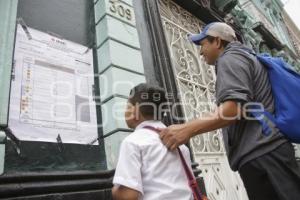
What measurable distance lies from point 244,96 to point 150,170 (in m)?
0.68

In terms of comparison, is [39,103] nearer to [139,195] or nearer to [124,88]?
[124,88]

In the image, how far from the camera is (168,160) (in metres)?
1.52

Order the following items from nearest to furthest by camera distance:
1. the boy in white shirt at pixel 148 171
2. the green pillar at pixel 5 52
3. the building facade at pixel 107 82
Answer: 1. the boy in white shirt at pixel 148 171
2. the green pillar at pixel 5 52
3. the building facade at pixel 107 82

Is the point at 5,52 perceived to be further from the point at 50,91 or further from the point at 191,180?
the point at 191,180

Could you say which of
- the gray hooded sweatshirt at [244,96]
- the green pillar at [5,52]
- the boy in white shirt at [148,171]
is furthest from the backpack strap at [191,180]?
the green pillar at [5,52]

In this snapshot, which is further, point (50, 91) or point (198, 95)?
point (198, 95)

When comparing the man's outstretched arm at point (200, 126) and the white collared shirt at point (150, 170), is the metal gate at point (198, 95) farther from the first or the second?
the white collared shirt at point (150, 170)

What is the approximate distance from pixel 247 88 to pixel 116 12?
226cm

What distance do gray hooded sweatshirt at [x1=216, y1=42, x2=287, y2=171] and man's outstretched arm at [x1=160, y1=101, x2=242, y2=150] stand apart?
2.1 inches

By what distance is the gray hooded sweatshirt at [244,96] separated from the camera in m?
1.57

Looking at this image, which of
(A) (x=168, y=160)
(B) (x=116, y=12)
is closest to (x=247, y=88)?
(A) (x=168, y=160)


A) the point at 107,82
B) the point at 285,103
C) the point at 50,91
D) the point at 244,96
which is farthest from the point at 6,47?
the point at 285,103

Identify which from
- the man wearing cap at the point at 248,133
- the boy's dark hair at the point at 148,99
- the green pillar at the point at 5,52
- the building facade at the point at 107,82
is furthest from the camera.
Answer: the building facade at the point at 107,82

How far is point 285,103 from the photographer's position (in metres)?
1.58
